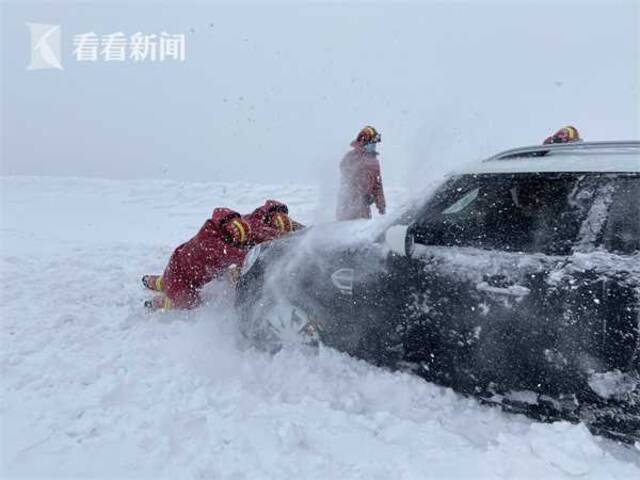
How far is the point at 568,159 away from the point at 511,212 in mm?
470

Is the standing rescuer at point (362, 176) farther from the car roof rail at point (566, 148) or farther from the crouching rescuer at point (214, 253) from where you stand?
the car roof rail at point (566, 148)

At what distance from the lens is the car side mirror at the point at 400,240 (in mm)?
3014

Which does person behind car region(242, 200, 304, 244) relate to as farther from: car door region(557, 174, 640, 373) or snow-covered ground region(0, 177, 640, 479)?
car door region(557, 174, 640, 373)

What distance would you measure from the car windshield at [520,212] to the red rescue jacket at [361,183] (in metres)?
4.13

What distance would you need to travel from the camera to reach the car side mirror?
119 inches

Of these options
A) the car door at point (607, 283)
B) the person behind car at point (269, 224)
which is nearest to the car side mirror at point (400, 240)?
the car door at point (607, 283)

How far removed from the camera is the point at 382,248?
3311 millimetres

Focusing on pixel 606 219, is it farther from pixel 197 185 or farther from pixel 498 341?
pixel 197 185

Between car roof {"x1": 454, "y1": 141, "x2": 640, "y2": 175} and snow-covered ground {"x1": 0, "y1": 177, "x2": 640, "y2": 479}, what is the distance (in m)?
1.35

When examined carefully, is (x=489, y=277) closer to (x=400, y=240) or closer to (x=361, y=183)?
(x=400, y=240)

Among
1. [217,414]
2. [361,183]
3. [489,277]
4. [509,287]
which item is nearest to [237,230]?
[217,414]

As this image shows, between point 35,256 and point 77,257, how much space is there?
1.70ft

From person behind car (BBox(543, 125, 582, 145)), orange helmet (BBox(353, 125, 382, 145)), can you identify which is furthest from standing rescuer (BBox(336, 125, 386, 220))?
person behind car (BBox(543, 125, 582, 145))

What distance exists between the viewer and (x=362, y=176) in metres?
7.46
